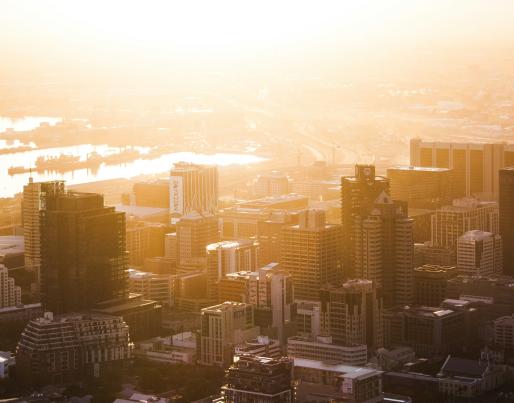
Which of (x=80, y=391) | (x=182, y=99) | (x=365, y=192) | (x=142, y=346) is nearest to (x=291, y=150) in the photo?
(x=182, y=99)

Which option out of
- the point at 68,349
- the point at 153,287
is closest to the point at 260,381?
the point at 68,349

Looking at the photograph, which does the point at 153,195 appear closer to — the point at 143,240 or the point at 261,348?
the point at 143,240

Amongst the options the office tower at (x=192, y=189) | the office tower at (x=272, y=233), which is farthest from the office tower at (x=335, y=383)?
the office tower at (x=192, y=189)

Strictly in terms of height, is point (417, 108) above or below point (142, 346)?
above

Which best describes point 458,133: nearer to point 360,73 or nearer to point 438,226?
point 360,73

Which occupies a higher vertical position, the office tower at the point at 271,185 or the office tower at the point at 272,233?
the office tower at the point at 271,185

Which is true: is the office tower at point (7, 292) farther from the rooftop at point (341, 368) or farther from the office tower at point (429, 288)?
the office tower at point (429, 288)
